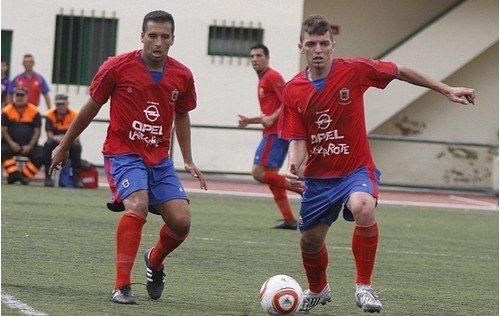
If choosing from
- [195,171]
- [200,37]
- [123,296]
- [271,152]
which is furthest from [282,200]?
[200,37]

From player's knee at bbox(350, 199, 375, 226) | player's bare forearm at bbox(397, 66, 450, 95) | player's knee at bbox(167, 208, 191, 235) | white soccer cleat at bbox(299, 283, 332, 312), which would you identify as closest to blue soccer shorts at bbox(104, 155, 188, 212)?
player's knee at bbox(167, 208, 191, 235)

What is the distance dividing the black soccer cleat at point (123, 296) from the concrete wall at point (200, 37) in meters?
16.4

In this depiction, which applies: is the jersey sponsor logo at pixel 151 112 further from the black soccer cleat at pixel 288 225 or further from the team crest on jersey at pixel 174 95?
the black soccer cleat at pixel 288 225

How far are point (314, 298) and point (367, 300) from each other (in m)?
0.61

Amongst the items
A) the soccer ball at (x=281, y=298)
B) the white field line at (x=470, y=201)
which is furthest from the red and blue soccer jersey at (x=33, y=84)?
the soccer ball at (x=281, y=298)

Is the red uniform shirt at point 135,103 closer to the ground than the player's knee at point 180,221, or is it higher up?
higher up

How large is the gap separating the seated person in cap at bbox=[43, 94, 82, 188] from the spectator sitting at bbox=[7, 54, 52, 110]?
3.06 meters

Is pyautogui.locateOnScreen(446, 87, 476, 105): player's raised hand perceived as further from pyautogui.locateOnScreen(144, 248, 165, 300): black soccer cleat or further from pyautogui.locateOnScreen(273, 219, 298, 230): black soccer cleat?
pyautogui.locateOnScreen(273, 219, 298, 230): black soccer cleat

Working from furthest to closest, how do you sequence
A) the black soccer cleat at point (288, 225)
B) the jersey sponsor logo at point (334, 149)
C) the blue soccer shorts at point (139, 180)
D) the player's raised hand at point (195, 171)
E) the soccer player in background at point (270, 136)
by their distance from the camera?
1. the black soccer cleat at point (288, 225)
2. the soccer player in background at point (270, 136)
3. the player's raised hand at point (195, 171)
4. the jersey sponsor logo at point (334, 149)
5. the blue soccer shorts at point (139, 180)

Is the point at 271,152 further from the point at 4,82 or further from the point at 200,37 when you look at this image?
the point at 200,37

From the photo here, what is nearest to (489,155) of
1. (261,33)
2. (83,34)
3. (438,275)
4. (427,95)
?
(427,95)

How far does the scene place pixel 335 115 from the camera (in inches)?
342

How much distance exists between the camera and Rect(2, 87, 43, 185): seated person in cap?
20234 millimetres

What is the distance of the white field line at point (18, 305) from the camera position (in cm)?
746
